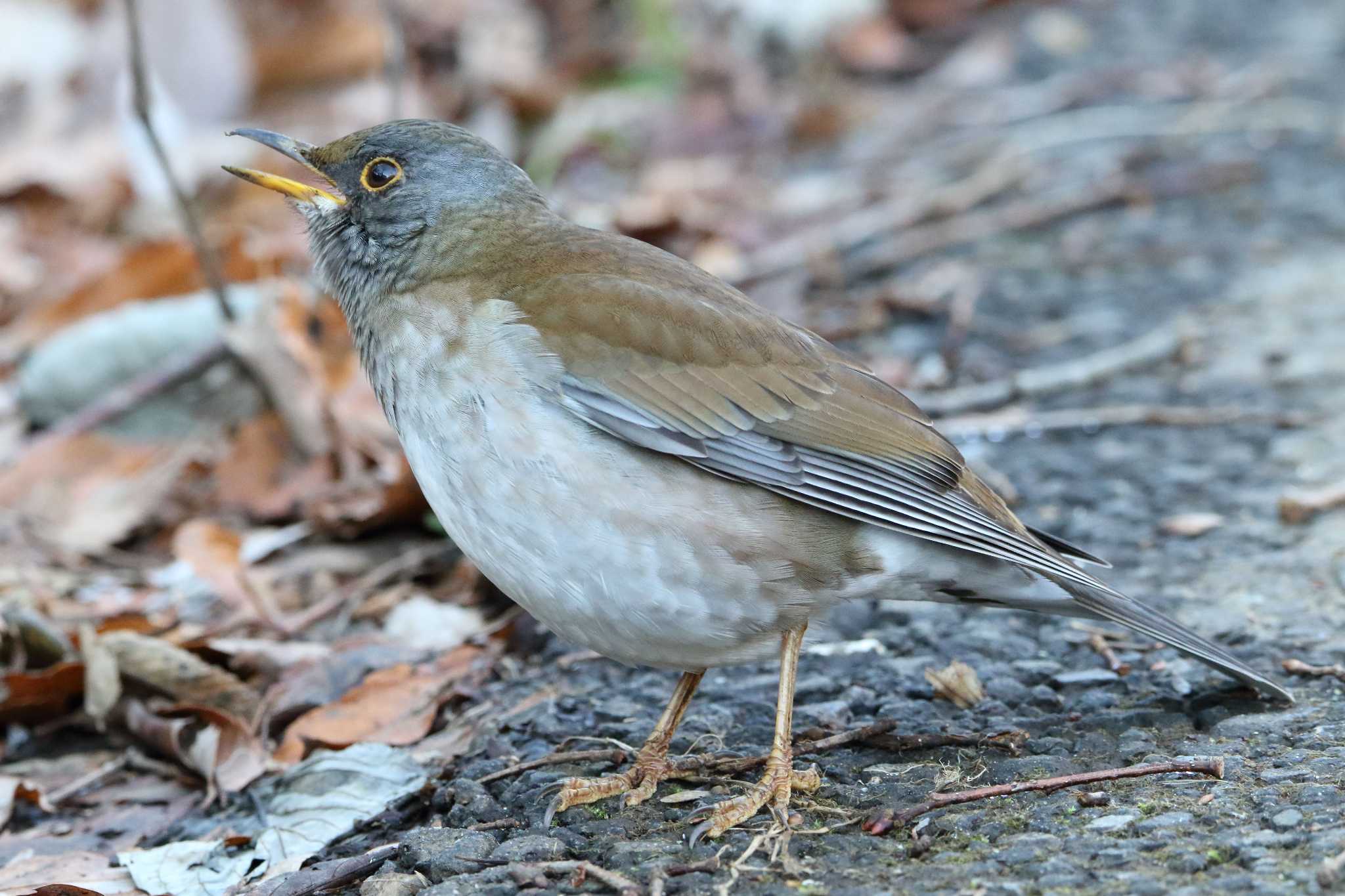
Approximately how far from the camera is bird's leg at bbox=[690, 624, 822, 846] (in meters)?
3.34

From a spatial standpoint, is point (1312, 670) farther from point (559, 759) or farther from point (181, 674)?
point (181, 674)

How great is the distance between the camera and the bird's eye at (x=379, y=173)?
4172 mm

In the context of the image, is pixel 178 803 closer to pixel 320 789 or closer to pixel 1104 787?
pixel 320 789

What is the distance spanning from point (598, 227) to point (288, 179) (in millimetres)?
2354

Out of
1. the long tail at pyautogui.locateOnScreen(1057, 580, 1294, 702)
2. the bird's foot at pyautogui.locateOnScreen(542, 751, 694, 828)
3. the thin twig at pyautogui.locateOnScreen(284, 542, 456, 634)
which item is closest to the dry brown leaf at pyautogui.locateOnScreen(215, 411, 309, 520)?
the thin twig at pyautogui.locateOnScreen(284, 542, 456, 634)

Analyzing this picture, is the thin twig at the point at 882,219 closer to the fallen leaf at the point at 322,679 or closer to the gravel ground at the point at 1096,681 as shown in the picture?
the gravel ground at the point at 1096,681

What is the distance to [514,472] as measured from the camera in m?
3.48

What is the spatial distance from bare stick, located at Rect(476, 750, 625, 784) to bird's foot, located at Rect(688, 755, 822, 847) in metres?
0.40

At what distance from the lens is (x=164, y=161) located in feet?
18.5

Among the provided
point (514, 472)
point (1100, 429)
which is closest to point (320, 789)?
point (514, 472)

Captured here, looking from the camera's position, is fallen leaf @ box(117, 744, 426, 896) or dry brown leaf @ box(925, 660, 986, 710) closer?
fallen leaf @ box(117, 744, 426, 896)

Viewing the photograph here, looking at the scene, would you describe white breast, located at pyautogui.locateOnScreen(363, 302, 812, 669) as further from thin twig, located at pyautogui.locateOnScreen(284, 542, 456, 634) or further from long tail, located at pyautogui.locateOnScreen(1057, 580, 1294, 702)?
thin twig, located at pyautogui.locateOnScreen(284, 542, 456, 634)

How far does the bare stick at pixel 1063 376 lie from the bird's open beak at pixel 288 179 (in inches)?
98.2

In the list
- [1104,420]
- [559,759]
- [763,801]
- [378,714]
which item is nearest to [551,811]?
[559,759]
